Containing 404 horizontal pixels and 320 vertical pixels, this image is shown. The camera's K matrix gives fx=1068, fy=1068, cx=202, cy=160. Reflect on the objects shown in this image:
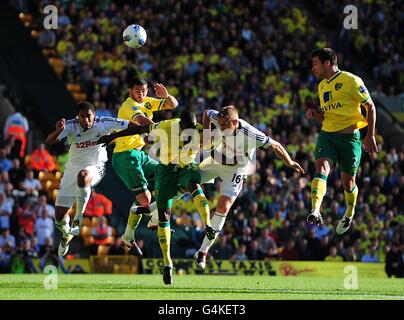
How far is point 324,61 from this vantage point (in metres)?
16.9

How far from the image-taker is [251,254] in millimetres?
26531

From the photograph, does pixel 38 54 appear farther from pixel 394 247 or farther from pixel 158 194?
pixel 158 194

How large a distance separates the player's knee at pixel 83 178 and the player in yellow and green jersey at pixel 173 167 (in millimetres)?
692

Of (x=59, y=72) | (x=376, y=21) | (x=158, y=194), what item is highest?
(x=376, y=21)

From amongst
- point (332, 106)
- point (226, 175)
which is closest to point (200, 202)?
point (226, 175)

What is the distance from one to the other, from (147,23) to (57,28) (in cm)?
290

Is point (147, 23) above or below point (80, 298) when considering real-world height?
above

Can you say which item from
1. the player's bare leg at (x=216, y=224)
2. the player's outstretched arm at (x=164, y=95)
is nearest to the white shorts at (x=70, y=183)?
the player's outstretched arm at (x=164, y=95)

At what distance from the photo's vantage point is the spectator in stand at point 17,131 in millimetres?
27469

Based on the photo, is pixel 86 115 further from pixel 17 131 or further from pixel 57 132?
pixel 17 131

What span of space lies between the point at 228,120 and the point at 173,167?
1.24m
